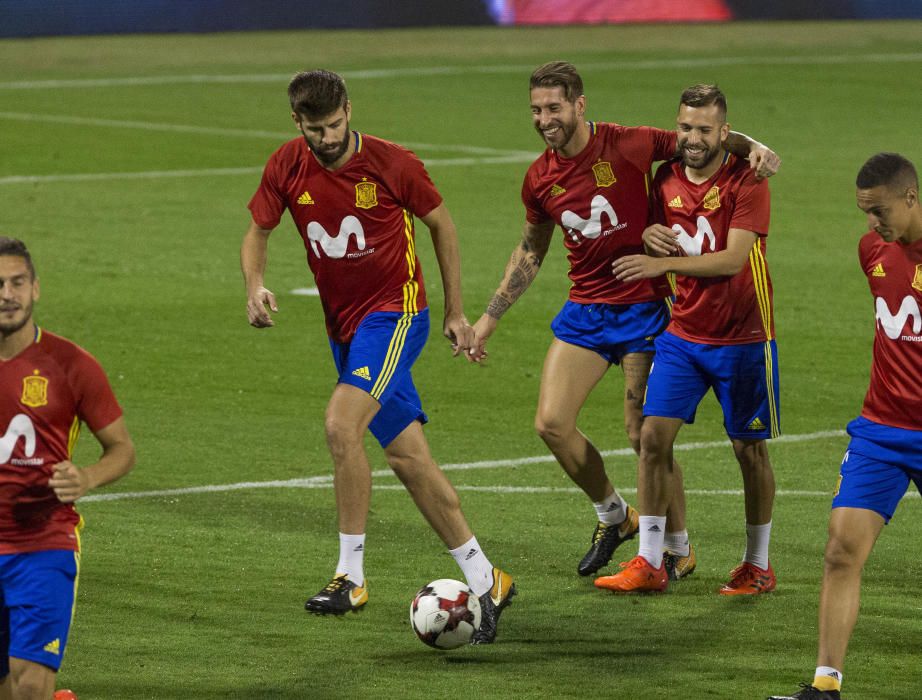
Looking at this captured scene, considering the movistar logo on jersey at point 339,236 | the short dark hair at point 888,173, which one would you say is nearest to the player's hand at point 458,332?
the movistar logo on jersey at point 339,236

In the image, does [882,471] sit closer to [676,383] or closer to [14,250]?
[676,383]

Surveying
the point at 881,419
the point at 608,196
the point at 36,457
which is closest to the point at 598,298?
the point at 608,196

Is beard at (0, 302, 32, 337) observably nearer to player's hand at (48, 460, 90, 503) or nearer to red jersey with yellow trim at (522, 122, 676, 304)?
player's hand at (48, 460, 90, 503)

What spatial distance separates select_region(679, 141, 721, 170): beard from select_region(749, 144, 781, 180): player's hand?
0.56 feet

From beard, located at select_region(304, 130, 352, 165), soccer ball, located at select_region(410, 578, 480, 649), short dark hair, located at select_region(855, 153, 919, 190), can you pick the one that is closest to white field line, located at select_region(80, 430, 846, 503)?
beard, located at select_region(304, 130, 352, 165)

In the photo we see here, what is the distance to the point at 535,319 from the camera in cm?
1681

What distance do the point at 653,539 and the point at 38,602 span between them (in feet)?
11.7

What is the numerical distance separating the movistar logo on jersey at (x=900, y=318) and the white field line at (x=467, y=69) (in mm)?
28409

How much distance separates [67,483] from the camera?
6.33m

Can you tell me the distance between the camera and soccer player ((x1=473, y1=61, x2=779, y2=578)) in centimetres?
959

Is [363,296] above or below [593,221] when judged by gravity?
below

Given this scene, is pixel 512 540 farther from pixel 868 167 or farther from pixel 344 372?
pixel 868 167

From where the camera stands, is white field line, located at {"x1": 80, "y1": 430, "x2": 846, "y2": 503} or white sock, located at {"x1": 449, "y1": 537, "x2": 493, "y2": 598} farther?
white field line, located at {"x1": 80, "y1": 430, "x2": 846, "y2": 503}

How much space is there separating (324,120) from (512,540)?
2677mm
